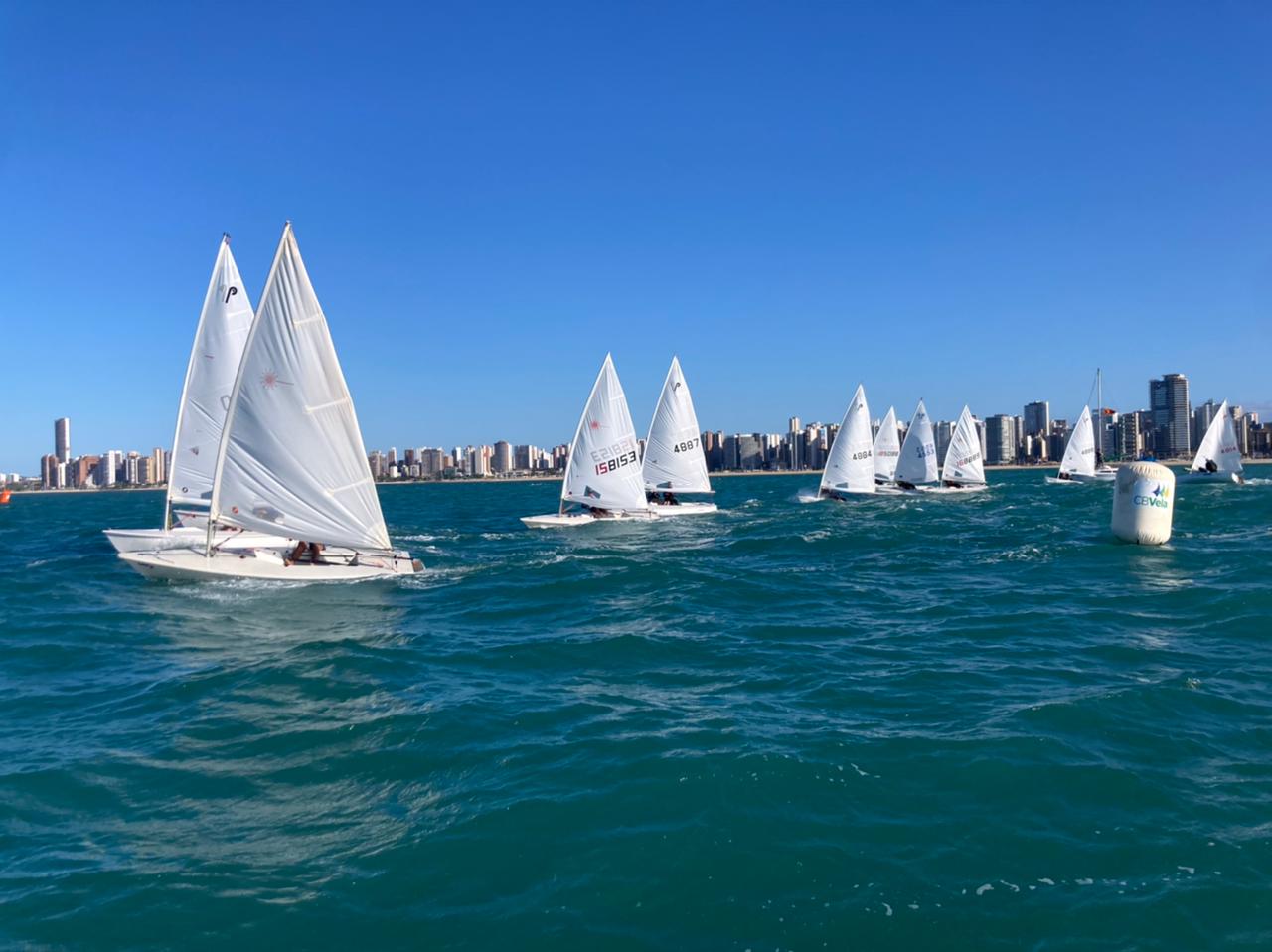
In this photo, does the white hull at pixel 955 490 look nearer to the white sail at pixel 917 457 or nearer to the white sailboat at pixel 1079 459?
the white sail at pixel 917 457

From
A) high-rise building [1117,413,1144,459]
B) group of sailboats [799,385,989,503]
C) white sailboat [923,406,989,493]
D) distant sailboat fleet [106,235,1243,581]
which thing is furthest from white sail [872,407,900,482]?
high-rise building [1117,413,1144,459]

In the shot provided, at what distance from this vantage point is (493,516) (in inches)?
2251

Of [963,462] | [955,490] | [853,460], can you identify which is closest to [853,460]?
[853,460]

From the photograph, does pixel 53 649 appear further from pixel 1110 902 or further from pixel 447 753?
pixel 1110 902

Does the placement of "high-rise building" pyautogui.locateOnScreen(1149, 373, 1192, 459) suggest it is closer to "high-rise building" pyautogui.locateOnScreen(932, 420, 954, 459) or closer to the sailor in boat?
"high-rise building" pyautogui.locateOnScreen(932, 420, 954, 459)

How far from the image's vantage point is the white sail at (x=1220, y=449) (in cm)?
6688

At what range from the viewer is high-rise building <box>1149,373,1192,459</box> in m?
174

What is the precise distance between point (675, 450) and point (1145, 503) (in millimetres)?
26730

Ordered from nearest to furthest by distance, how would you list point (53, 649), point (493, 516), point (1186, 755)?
point (1186, 755)
point (53, 649)
point (493, 516)

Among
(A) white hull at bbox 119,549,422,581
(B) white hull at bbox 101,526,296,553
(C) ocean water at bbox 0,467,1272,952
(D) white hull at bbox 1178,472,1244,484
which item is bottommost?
(C) ocean water at bbox 0,467,1272,952

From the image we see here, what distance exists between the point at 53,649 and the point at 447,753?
1105 centimetres

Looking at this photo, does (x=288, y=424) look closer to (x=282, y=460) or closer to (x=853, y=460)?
(x=282, y=460)

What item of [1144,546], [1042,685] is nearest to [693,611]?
[1042,685]

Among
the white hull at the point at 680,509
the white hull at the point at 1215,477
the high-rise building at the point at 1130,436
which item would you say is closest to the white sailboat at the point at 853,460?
the white hull at the point at 680,509
